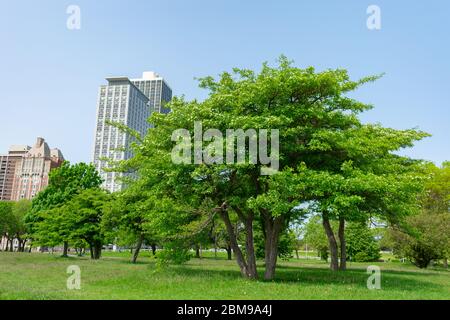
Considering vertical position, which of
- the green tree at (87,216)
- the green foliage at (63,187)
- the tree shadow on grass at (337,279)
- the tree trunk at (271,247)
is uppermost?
the green foliage at (63,187)

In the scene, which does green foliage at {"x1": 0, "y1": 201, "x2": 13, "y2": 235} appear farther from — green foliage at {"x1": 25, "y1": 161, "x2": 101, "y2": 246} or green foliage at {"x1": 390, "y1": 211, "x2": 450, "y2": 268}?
green foliage at {"x1": 390, "y1": 211, "x2": 450, "y2": 268}

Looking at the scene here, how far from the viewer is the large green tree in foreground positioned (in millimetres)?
19281

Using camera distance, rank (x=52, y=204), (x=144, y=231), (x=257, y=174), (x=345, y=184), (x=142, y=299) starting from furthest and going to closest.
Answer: (x=52, y=204) < (x=144, y=231) < (x=257, y=174) < (x=345, y=184) < (x=142, y=299)

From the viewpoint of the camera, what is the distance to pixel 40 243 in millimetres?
52625

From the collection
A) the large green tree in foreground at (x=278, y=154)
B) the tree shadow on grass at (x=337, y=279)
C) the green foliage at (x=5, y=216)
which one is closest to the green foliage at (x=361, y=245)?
the tree shadow on grass at (x=337, y=279)

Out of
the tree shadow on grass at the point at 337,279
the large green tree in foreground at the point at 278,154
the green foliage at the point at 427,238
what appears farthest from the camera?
the green foliage at the point at 427,238

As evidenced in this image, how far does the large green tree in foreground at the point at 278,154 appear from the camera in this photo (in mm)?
19281

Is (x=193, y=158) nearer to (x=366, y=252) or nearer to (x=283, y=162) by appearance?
(x=283, y=162)

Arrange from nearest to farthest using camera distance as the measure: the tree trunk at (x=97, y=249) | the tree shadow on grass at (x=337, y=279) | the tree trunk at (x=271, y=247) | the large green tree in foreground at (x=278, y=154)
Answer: the large green tree in foreground at (x=278, y=154), the tree shadow on grass at (x=337, y=279), the tree trunk at (x=271, y=247), the tree trunk at (x=97, y=249)

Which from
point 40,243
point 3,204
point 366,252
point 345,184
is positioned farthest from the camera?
point 3,204

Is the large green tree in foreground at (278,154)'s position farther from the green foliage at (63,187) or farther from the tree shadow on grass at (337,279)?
the green foliage at (63,187)

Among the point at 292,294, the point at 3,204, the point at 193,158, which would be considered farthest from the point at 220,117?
the point at 3,204

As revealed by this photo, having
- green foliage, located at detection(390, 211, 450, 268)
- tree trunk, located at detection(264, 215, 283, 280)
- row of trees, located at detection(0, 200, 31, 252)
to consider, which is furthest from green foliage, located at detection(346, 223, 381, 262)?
row of trees, located at detection(0, 200, 31, 252)

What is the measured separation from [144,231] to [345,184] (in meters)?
27.8
